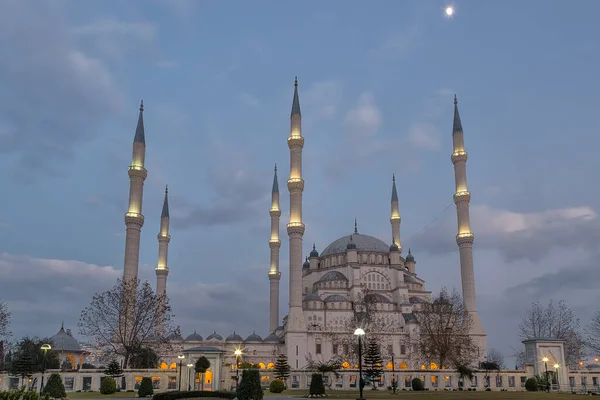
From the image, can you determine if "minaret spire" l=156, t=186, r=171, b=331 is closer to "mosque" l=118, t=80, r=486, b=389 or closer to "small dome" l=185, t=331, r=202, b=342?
"mosque" l=118, t=80, r=486, b=389

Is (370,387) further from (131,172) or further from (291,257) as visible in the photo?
(131,172)

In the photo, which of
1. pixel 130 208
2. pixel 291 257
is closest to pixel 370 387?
pixel 291 257

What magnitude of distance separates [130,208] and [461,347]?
137 feet

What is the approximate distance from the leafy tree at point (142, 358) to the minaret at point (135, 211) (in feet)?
27.4

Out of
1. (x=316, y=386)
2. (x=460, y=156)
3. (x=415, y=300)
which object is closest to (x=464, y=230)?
(x=460, y=156)

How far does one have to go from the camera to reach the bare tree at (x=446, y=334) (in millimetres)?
64500

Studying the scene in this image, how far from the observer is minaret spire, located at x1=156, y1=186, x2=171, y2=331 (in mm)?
78875

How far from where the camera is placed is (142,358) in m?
57.3

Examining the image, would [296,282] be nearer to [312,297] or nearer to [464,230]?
[312,297]

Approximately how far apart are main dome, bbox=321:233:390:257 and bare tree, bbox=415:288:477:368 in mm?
17872

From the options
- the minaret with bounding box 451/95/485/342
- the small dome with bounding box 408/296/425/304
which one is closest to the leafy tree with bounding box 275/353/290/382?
the minaret with bounding box 451/95/485/342

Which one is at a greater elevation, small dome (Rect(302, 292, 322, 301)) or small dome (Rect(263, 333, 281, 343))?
small dome (Rect(302, 292, 322, 301))

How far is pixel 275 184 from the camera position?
9181 centimetres

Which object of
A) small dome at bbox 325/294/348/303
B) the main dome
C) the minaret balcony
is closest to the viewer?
the minaret balcony
